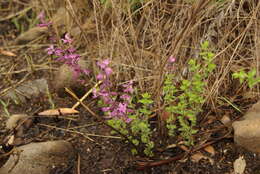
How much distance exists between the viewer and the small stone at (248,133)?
174cm

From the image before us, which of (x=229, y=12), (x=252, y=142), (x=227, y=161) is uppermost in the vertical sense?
(x=229, y=12)

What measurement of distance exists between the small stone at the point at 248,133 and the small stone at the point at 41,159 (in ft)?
2.81

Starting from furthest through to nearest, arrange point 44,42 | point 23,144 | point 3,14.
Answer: point 3,14, point 44,42, point 23,144

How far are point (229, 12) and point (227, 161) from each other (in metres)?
0.84

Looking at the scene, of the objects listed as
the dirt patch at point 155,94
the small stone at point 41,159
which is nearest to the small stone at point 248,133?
the dirt patch at point 155,94

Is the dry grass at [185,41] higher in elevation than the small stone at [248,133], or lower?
higher

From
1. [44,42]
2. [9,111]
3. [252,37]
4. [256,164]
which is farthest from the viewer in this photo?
[44,42]

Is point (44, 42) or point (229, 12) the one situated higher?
point (229, 12)

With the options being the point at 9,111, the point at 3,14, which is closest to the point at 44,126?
the point at 9,111

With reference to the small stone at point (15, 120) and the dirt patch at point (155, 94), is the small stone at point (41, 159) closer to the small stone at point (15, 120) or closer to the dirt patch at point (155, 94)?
the dirt patch at point (155, 94)

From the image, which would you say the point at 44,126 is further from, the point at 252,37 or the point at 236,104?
the point at 252,37

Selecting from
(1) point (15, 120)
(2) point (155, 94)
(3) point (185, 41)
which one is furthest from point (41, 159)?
(3) point (185, 41)

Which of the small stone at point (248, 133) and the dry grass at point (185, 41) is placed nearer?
the small stone at point (248, 133)

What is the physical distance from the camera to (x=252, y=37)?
211cm
